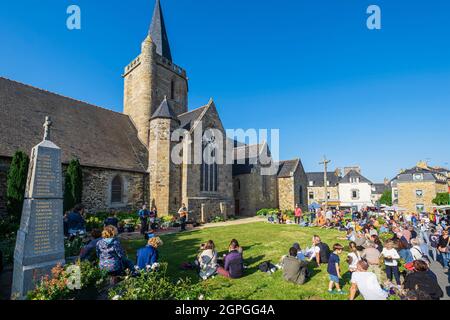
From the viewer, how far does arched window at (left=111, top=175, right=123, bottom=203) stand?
16.5 metres

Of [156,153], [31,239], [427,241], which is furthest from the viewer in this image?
[156,153]

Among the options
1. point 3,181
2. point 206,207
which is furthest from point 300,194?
point 3,181

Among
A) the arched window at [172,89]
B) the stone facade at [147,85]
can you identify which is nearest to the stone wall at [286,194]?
the stone facade at [147,85]

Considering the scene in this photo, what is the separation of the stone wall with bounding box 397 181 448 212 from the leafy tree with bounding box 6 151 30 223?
4328 centimetres

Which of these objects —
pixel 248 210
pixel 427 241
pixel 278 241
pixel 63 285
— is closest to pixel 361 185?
pixel 248 210

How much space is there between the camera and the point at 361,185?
4175cm

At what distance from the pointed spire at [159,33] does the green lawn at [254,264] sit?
21.7 metres

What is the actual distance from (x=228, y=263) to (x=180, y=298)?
2.42 m

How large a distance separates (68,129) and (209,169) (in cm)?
1133

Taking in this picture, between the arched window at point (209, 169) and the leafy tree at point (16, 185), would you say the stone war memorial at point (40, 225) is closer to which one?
the leafy tree at point (16, 185)

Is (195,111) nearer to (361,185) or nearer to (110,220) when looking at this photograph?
(110,220)

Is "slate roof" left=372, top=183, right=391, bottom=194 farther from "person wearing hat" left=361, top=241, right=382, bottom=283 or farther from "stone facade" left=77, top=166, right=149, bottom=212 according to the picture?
"person wearing hat" left=361, top=241, right=382, bottom=283

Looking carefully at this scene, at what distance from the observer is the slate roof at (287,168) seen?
30.3m
